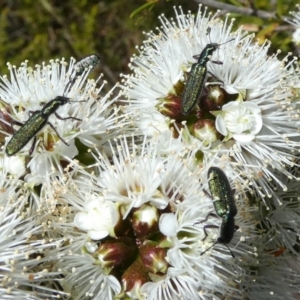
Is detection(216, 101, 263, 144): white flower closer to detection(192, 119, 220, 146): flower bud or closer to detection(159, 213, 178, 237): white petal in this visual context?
detection(192, 119, 220, 146): flower bud

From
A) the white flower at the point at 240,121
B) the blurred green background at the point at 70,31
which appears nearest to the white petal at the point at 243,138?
the white flower at the point at 240,121

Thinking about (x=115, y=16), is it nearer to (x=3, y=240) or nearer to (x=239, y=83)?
(x=239, y=83)

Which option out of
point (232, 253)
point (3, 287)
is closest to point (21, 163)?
point (3, 287)

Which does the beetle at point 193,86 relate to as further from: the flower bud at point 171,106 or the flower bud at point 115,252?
the flower bud at point 115,252

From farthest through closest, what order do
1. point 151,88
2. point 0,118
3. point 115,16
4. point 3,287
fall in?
point 115,16
point 151,88
point 0,118
point 3,287

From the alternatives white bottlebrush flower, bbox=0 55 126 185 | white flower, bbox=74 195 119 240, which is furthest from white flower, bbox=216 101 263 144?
white flower, bbox=74 195 119 240

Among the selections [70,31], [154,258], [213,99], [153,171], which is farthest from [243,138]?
[70,31]

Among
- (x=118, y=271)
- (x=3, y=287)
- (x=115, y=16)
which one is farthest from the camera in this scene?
(x=115, y=16)
